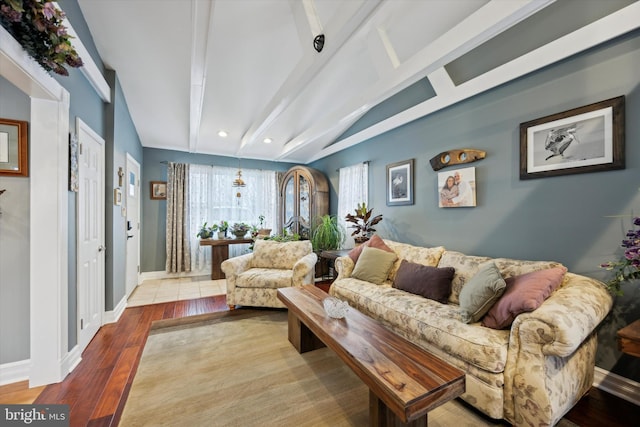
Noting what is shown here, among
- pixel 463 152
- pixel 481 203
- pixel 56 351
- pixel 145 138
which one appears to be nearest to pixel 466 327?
pixel 481 203

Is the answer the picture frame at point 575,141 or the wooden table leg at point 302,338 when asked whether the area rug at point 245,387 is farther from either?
the picture frame at point 575,141

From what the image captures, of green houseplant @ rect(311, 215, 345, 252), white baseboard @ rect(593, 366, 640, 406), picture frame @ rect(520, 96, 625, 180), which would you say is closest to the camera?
white baseboard @ rect(593, 366, 640, 406)

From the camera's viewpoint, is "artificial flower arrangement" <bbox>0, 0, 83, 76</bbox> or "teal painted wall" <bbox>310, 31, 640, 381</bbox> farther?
"teal painted wall" <bbox>310, 31, 640, 381</bbox>

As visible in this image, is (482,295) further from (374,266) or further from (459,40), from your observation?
(459,40)

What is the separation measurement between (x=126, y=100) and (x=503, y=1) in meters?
4.27

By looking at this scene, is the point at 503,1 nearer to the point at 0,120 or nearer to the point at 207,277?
the point at 0,120

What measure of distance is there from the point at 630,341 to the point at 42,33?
11.5ft

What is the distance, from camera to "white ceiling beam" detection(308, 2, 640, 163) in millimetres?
1647

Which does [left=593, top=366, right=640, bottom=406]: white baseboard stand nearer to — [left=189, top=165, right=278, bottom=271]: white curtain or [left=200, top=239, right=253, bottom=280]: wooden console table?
[left=200, top=239, right=253, bottom=280]: wooden console table

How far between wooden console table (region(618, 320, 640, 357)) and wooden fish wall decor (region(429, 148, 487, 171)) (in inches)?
66.4

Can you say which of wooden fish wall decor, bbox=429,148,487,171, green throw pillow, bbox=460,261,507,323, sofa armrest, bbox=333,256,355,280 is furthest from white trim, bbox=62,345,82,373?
wooden fish wall decor, bbox=429,148,487,171

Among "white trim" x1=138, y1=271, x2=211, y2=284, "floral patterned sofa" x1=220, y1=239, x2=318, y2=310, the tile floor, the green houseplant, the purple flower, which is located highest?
the purple flower

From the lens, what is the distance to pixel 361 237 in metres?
3.76

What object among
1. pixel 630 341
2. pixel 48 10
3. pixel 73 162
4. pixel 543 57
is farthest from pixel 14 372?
pixel 543 57
